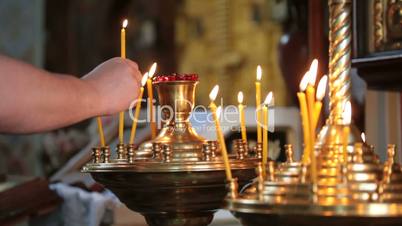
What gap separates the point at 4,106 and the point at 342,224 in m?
0.36

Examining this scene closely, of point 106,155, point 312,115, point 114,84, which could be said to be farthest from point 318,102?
point 106,155

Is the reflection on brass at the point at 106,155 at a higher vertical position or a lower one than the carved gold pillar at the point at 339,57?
lower

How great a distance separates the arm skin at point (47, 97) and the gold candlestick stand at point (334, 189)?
21 centimetres

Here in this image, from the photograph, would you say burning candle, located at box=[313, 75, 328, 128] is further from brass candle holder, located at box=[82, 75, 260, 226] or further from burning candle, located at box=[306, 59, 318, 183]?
brass candle holder, located at box=[82, 75, 260, 226]

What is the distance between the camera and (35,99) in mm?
842

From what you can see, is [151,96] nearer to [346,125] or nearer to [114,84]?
[114,84]

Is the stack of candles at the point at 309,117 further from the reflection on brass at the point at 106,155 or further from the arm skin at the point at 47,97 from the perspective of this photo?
the reflection on brass at the point at 106,155

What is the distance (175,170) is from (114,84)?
157mm

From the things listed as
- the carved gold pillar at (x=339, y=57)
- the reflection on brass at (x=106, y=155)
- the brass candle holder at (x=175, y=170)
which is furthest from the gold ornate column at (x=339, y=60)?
the reflection on brass at (x=106, y=155)

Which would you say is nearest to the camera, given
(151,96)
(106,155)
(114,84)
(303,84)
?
(303,84)

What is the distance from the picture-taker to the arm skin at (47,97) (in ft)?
2.73

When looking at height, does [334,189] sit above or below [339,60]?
below

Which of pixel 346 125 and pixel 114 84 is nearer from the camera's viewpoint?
pixel 346 125

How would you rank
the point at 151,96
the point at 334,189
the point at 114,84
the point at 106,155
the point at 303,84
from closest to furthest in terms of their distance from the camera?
the point at 334,189, the point at 303,84, the point at 114,84, the point at 106,155, the point at 151,96
